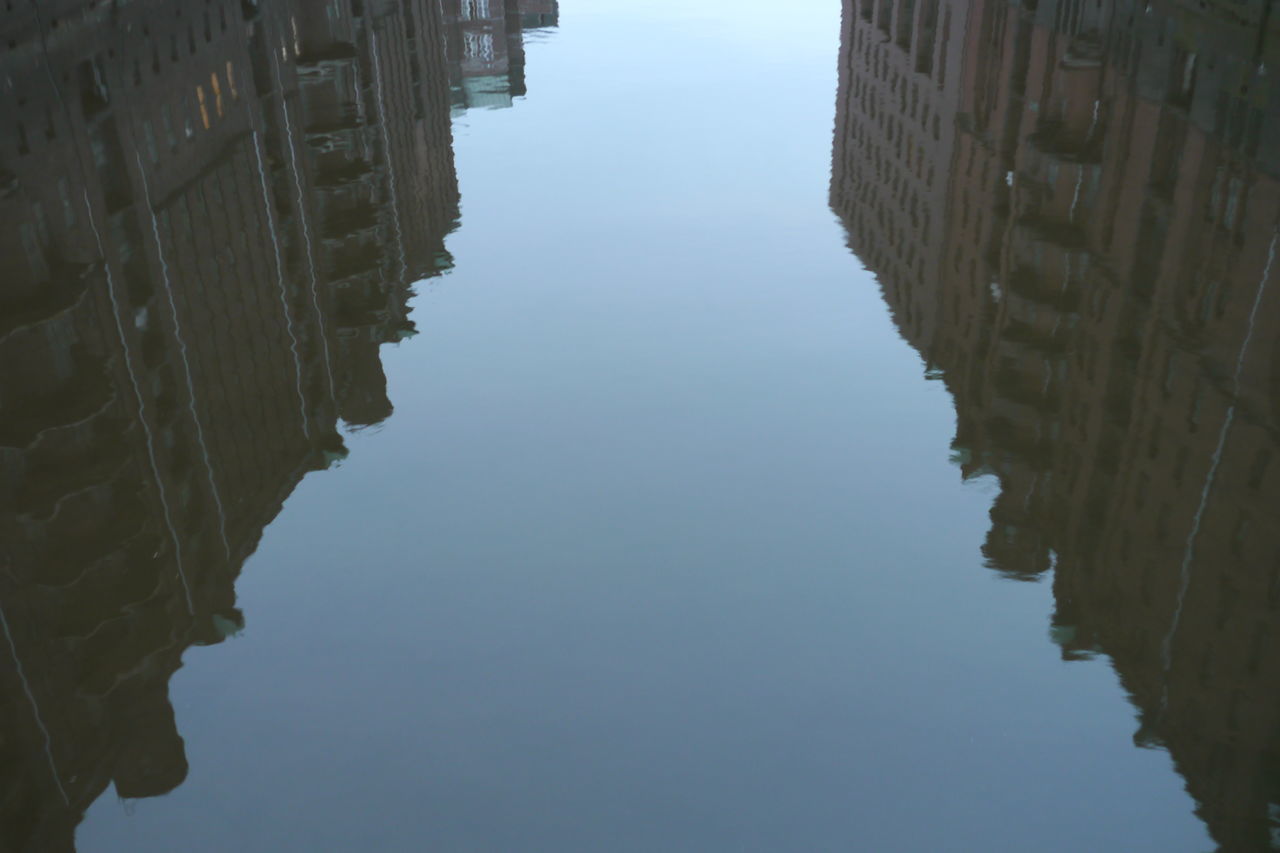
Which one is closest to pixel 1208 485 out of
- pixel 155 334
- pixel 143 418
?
pixel 143 418

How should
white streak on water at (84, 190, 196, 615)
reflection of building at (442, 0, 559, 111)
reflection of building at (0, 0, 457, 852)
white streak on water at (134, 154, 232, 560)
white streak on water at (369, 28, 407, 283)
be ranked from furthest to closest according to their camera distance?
reflection of building at (442, 0, 559, 111) → white streak on water at (369, 28, 407, 283) → white streak on water at (134, 154, 232, 560) → white streak on water at (84, 190, 196, 615) → reflection of building at (0, 0, 457, 852)

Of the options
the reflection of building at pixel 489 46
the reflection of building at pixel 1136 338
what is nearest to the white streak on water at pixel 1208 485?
the reflection of building at pixel 1136 338

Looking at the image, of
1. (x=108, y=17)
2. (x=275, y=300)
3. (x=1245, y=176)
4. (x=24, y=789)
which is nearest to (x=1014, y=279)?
(x=1245, y=176)

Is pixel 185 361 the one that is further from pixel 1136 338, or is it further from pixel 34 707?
pixel 1136 338

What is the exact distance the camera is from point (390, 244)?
1506 inches

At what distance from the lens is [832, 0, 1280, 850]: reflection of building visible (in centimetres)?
1650

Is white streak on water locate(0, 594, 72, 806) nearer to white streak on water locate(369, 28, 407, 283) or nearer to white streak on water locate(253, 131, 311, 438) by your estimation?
white streak on water locate(253, 131, 311, 438)

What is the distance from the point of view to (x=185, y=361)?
2662cm

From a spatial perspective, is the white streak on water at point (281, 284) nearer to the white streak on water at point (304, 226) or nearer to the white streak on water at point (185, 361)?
the white streak on water at point (304, 226)

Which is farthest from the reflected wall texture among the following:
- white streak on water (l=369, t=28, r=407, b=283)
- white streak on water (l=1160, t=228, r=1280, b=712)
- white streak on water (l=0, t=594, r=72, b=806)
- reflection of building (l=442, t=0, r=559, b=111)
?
white streak on water (l=1160, t=228, r=1280, b=712)

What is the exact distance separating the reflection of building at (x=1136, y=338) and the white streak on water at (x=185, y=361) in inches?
457

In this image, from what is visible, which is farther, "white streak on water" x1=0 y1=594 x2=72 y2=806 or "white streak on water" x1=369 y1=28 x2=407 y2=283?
"white streak on water" x1=369 y1=28 x2=407 y2=283

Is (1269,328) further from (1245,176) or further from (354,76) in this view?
(354,76)

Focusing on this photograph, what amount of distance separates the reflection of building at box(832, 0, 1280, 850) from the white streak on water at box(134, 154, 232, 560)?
11619 mm
